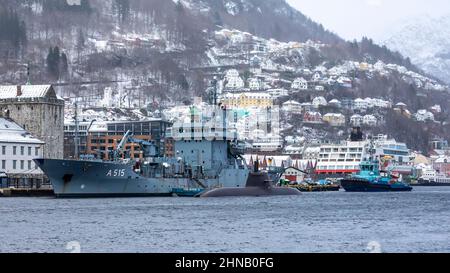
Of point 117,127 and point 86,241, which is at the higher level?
point 117,127

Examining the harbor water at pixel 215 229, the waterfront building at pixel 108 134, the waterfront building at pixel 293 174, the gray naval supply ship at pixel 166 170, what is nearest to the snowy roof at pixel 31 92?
the gray naval supply ship at pixel 166 170

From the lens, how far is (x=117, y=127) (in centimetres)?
18500

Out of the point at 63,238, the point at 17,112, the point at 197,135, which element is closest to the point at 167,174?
the point at 197,135

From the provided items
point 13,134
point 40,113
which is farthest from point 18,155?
point 40,113

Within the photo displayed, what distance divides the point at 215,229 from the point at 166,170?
57104 mm

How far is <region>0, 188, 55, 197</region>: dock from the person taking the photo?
113 meters

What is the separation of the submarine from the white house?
78.1 feet

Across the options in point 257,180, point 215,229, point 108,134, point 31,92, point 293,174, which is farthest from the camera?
point 293,174

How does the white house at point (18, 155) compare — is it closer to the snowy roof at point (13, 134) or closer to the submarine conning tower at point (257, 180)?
the snowy roof at point (13, 134)

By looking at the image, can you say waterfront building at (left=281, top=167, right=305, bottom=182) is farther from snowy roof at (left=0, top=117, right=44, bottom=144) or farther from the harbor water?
the harbor water

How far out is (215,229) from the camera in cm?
5566

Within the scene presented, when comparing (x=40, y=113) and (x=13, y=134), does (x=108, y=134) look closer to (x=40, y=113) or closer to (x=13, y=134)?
(x=40, y=113)
